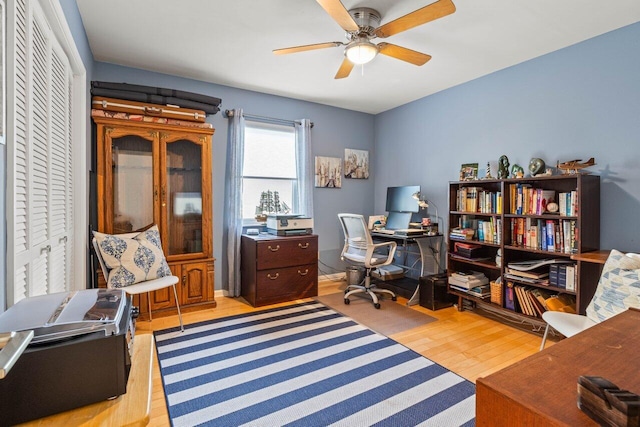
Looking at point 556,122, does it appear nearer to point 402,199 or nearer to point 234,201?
point 402,199

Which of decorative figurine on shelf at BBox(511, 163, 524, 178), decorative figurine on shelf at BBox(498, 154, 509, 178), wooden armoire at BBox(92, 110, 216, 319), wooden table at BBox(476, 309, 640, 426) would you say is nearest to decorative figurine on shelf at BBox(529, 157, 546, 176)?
decorative figurine on shelf at BBox(511, 163, 524, 178)

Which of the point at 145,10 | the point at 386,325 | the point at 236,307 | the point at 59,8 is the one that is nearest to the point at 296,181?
the point at 236,307

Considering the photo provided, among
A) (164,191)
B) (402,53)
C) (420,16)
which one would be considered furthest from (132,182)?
(420,16)

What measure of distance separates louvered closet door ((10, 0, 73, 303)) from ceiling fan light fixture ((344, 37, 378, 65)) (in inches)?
69.2

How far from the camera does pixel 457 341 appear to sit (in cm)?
259

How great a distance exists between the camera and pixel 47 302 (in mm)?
1000

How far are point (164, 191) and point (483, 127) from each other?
3266 mm

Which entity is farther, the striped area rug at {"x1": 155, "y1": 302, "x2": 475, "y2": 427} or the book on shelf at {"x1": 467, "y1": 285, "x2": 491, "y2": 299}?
the book on shelf at {"x1": 467, "y1": 285, "x2": 491, "y2": 299}

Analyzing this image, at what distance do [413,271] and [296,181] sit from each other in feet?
6.14

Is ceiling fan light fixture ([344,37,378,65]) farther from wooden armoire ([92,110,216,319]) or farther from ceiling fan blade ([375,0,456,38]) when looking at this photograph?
A: wooden armoire ([92,110,216,319])

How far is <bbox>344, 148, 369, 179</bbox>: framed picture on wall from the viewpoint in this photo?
4.54m

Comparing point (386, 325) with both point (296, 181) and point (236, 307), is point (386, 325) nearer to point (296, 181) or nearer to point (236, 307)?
point (236, 307)

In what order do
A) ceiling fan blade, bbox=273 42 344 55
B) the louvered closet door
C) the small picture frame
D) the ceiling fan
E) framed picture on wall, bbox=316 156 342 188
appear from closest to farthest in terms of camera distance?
the louvered closet door → the ceiling fan → ceiling fan blade, bbox=273 42 344 55 → the small picture frame → framed picture on wall, bbox=316 156 342 188

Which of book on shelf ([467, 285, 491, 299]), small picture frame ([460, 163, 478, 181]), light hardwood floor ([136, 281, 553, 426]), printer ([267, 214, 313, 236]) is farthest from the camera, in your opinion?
printer ([267, 214, 313, 236])
